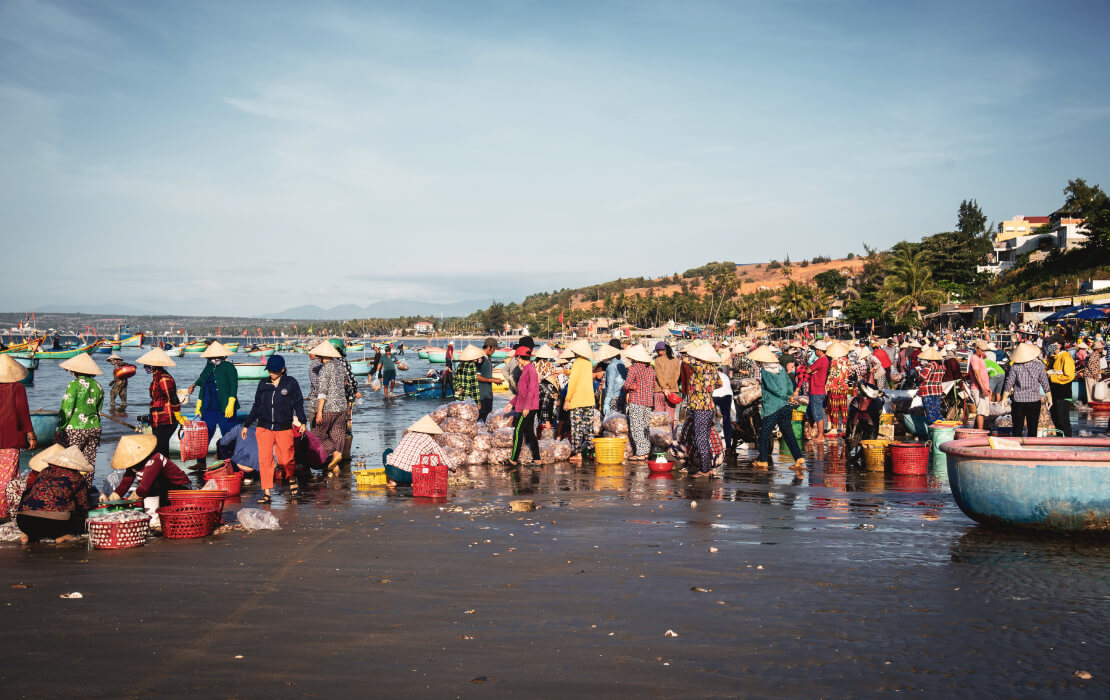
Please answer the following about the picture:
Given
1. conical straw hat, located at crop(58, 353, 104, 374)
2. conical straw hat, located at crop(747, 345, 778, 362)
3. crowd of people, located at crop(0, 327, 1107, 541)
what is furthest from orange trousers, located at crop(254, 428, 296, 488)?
conical straw hat, located at crop(747, 345, 778, 362)

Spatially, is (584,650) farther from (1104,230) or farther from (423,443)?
(1104,230)

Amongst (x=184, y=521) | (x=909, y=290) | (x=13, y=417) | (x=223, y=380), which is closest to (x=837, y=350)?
(x=223, y=380)

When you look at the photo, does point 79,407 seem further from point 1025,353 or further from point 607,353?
point 1025,353

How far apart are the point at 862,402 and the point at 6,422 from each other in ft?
38.3

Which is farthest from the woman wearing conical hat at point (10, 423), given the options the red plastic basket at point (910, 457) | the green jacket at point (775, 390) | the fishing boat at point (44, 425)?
the red plastic basket at point (910, 457)

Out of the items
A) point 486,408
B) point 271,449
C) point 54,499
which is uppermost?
point 486,408

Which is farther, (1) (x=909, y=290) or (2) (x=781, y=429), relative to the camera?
(1) (x=909, y=290)

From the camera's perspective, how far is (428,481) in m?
9.11

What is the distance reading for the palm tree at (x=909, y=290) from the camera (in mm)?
58594

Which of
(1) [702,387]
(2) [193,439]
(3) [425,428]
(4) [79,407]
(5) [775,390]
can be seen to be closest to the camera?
(4) [79,407]

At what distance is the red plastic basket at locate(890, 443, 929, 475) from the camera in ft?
33.6

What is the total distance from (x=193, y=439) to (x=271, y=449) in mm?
3187

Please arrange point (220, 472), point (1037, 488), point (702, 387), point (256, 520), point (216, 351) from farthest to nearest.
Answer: point (216, 351) → point (702, 387) → point (220, 472) → point (256, 520) → point (1037, 488)

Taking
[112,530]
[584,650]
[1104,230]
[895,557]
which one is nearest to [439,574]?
[584,650]
